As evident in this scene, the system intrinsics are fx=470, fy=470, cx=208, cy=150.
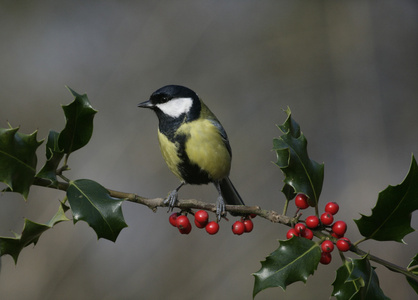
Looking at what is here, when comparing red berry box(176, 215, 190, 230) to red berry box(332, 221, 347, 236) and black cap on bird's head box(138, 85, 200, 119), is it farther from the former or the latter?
black cap on bird's head box(138, 85, 200, 119)

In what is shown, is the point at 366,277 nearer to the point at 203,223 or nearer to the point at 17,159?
the point at 203,223

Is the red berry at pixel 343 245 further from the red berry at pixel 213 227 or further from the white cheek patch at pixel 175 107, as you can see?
the white cheek patch at pixel 175 107

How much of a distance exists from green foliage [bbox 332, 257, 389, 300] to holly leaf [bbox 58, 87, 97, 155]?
74 centimetres

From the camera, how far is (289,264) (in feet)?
3.76

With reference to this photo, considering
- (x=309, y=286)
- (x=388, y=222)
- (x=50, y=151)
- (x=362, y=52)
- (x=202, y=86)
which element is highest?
(x=50, y=151)

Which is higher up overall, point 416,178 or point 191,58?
point 416,178

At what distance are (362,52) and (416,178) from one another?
11.3 feet

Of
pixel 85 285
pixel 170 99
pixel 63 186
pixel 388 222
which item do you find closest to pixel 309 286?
pixel 85 285

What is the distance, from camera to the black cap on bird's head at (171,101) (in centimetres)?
191

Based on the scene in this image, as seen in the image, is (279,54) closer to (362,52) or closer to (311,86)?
(311,86)

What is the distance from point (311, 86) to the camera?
4293mm

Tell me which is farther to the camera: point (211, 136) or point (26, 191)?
point (211, 136)

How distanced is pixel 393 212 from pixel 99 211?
29.1 inches

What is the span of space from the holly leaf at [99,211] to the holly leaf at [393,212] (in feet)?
2.01
